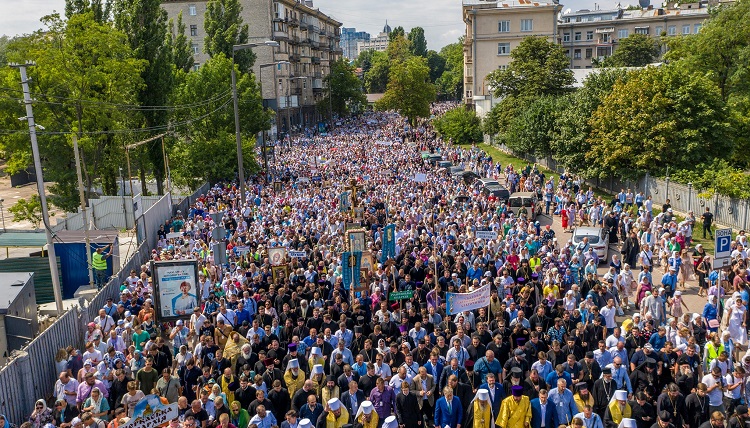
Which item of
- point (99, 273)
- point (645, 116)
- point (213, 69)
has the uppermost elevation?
point (213, 69)

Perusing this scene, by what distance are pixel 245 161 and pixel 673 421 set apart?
33.1 metres

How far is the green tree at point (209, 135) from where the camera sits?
39.6m

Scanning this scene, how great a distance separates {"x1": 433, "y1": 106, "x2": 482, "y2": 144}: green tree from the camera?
231 feet

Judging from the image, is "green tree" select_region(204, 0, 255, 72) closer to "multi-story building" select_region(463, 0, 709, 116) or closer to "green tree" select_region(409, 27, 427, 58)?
"multi-story building" select_region(463, 0, 709, 116)

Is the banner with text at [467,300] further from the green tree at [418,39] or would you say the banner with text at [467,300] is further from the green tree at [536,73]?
the green tree at [418,39]

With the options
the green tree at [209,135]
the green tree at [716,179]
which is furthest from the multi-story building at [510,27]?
the green tree at [716,179]

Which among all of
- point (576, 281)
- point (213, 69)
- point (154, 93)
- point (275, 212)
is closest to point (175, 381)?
point (576, 281)

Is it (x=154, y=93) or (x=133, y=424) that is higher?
A: (x=154, y=93)

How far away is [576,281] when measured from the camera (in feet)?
57.7

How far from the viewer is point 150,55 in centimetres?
3741

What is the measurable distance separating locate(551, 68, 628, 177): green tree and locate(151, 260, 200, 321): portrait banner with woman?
25346 millimetres

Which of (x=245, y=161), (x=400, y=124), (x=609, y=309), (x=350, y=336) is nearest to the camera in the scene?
(x=350, y=336)

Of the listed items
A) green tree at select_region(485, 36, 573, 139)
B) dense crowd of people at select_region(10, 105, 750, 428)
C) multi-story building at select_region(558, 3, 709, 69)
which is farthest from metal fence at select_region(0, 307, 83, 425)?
multi-story building at select_region(558, 3, 709, 69)

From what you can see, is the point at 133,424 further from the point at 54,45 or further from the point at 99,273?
the point at 54,45
